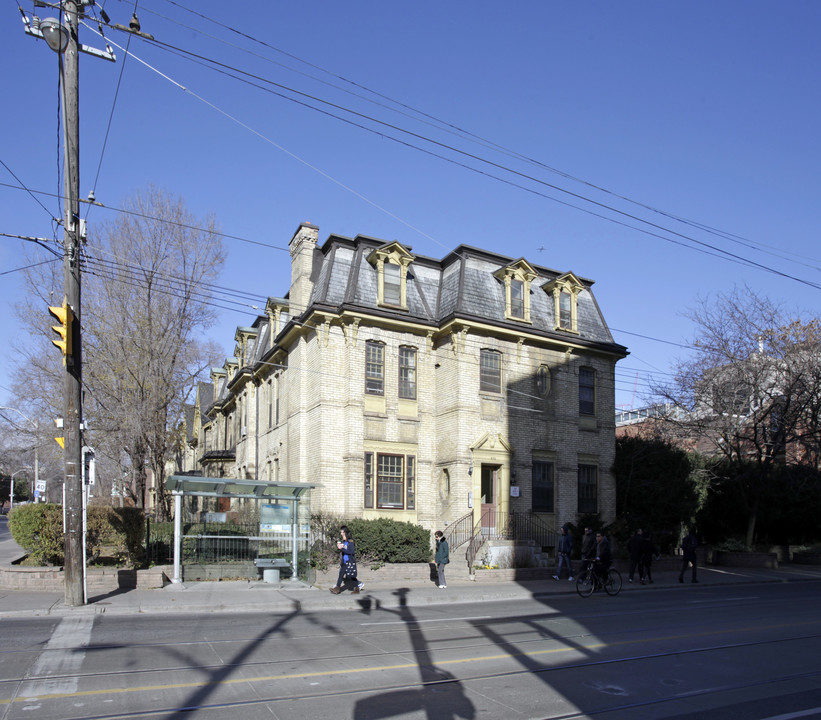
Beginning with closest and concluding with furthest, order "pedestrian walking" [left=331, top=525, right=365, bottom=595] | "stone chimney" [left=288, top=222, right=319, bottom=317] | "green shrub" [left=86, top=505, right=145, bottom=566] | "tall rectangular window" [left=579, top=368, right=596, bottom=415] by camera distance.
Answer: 1. "pedestrian walking" [left=331, top=525, right=365, bottom=595]
2. "green shrub" [left=86, top=505, right=145, bottom=566]
3. "stone chimney" [left=288, top=222, right=319, bottom=317]
4. "tall rectangular window" [left=579, top=368, right=596, bottom=415]

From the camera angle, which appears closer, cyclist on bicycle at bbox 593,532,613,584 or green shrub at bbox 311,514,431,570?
cyclist on bicycle at bbox 593,532,613,584

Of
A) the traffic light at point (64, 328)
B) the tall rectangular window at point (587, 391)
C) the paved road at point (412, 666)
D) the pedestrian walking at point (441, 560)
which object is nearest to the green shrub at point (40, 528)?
the paved road at point (412, 666)

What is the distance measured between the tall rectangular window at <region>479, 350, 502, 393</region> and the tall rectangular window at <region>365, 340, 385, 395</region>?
3.72m

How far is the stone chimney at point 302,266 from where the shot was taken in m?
27.4

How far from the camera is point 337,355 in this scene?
2545 cm

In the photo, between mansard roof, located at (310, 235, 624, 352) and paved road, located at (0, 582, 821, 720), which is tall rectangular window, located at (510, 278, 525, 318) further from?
paved road, located at (0, 582, 821, 720)

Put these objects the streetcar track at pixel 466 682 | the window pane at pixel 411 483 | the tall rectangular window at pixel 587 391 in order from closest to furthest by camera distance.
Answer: the streetcar track at pixel 466 682 → the window pane at pixel 411 483 → the tall rectangular window at pixel 587 391

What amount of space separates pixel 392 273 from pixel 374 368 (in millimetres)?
3700

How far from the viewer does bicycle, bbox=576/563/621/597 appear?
64.8 feet

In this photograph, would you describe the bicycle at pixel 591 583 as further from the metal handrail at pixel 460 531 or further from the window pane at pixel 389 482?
the window pane at pixel 389 482

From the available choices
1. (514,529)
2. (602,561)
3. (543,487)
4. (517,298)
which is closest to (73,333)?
(602,561)

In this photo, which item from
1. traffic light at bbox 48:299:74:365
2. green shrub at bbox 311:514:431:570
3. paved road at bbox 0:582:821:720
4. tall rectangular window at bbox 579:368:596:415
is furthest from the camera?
tall rectangular window at bbox 579:368:596:415

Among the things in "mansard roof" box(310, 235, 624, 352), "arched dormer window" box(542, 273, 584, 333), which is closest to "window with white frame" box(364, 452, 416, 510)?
"mansard roof" box(310, 235, 624, 352)

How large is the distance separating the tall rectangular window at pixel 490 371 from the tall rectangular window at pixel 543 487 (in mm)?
3557
